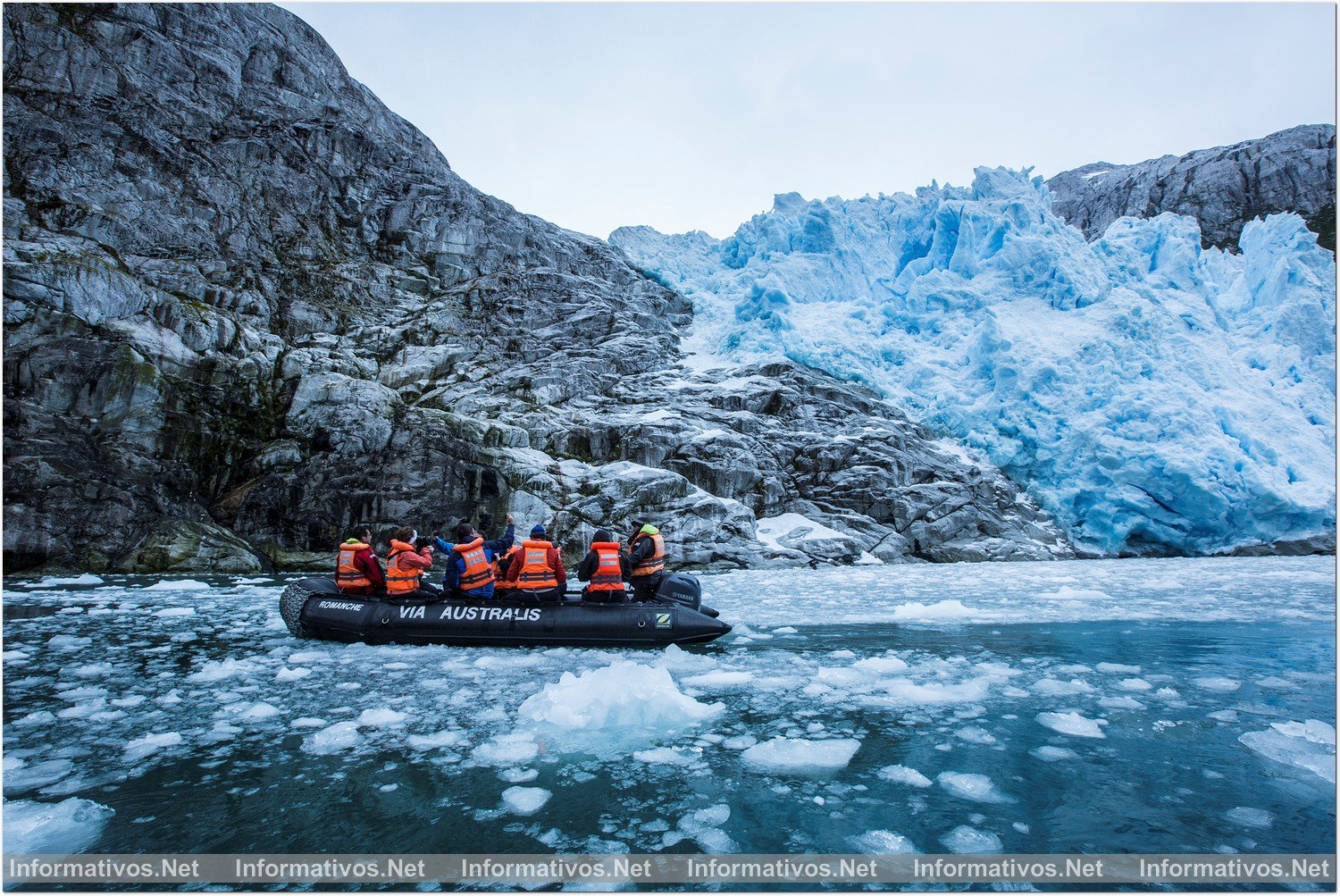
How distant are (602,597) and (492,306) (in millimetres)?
32503

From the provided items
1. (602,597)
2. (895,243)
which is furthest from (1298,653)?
(895,243)

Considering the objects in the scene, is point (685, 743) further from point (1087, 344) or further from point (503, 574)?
point (1087, 344)

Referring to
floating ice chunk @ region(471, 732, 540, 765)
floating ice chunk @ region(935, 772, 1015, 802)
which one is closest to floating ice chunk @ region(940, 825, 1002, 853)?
floating ice chunk @ region(935, 772, 1015, 802)

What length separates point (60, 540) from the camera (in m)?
18.8

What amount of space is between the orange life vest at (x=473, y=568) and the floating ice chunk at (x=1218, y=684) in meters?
7.79

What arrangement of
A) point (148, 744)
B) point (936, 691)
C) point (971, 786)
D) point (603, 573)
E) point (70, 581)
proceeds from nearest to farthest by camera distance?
point (971, 786) < point (148, 744) < point (936, 691) < point (603, 573) < point (70, 581)

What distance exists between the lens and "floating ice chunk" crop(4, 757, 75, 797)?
3.68m

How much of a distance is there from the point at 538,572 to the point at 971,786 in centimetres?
603

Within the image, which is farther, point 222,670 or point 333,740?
point 222,670

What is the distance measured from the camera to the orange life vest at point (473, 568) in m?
8.51

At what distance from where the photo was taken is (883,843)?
300cm

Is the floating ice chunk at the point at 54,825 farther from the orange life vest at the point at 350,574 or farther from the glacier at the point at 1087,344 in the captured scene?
the glacier at the point at 1087,344

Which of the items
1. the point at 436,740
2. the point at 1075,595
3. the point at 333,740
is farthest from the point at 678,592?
the point at 1075,595

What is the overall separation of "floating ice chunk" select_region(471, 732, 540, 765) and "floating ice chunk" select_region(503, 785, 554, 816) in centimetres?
45
